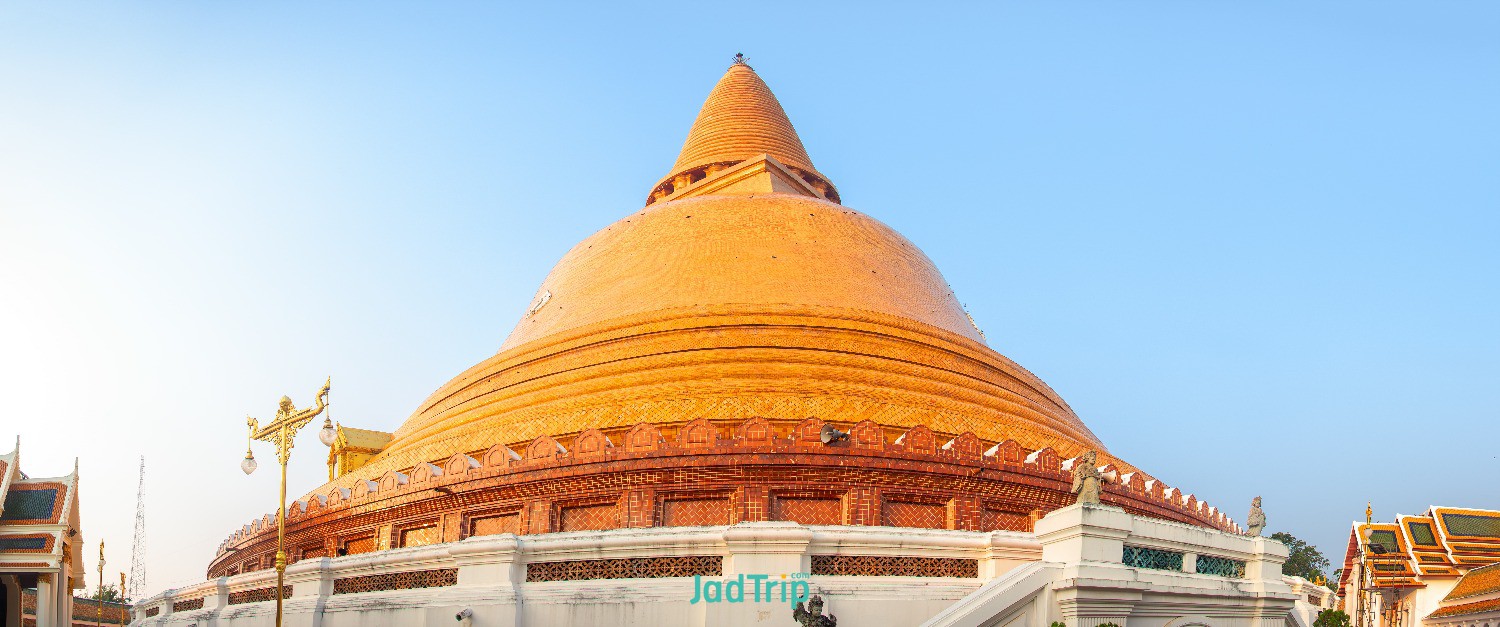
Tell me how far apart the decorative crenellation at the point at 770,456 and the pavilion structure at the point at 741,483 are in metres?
0.04

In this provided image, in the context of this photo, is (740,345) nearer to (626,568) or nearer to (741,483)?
(741,483)

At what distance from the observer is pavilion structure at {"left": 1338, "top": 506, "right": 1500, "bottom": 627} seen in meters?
35.1

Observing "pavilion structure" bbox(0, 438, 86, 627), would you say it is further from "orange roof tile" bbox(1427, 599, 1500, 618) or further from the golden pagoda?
"orange roof tile" bbox(1427, 599, 1500, 618)

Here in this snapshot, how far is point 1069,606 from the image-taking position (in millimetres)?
13211

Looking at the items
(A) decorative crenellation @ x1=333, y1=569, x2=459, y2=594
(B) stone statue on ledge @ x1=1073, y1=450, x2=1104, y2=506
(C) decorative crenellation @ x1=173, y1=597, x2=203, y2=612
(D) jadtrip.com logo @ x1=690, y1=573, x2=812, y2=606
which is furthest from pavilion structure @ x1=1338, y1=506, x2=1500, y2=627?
(C) decorative crenellation @ x1=173, y1=597, x2=203, y2=612

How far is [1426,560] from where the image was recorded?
35781 mm

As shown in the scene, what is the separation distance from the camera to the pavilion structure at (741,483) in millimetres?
14352

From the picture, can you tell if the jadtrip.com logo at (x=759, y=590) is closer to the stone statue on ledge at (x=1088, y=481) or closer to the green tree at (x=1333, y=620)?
the stone statue on ledge at (x=1088, y=481)

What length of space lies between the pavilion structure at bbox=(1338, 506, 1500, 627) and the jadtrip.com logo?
26.3 m

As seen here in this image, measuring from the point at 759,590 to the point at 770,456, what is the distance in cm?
235

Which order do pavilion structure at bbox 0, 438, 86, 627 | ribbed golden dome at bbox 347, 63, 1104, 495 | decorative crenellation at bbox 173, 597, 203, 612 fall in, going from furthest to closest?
pavilion structure at bbox 0, 438, 86, 627
decorative crenellation at bbox 173, 597, 203, 612
ribbed golden dome at bbox 347, 63, 1104, 495

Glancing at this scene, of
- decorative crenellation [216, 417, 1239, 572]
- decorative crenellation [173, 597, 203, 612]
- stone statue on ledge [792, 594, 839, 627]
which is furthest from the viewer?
decorative crenellation [173, 597, 203, 612]

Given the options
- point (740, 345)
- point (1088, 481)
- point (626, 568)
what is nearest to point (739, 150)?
point (740, 345)

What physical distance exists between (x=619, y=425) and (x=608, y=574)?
354 centimetres
